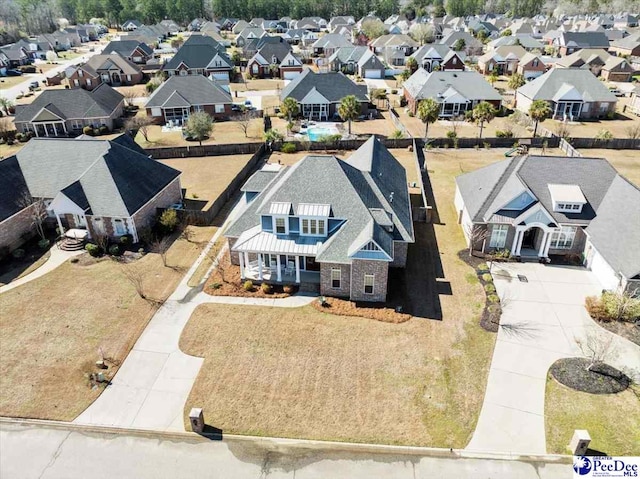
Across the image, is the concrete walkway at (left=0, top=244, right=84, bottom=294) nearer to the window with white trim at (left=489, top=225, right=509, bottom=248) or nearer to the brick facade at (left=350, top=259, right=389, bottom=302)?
the brick facade at (left=350, top=259, right=389, bottom=302)

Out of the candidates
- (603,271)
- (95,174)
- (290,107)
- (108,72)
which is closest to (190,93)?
(290,107)

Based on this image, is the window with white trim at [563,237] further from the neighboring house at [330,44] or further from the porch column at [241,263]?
the neighboring house at [330,44]

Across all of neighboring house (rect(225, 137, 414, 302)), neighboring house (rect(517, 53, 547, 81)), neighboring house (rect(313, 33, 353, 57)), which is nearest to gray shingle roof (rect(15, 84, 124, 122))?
neighboring house (rect(225, 137, 414, 302))

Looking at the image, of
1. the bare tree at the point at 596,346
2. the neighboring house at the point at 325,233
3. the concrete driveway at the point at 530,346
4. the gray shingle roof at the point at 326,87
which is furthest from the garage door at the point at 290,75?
the bare tree at the point at 596,346

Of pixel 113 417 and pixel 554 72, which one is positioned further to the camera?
pixel 554 72

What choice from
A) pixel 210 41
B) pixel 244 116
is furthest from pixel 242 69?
pixel 244 116

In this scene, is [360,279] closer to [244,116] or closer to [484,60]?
[244,116]
